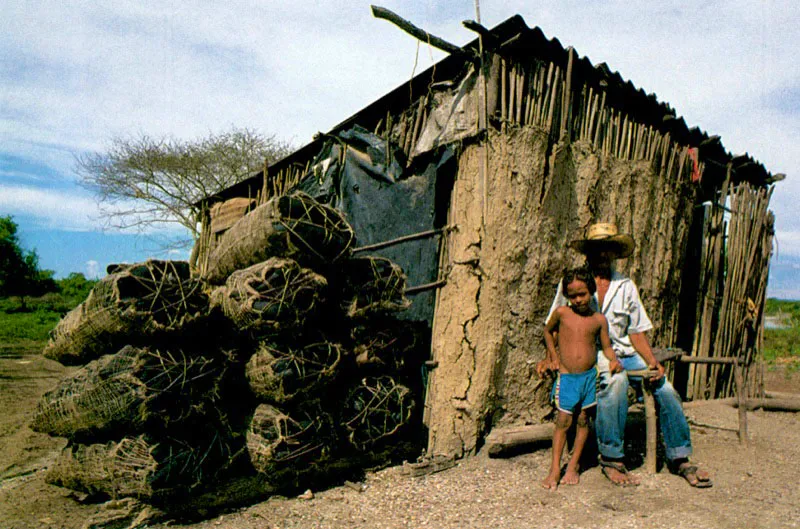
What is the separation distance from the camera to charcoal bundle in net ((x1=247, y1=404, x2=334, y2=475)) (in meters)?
3.38

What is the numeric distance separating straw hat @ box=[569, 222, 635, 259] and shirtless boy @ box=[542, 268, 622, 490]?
1.59ft

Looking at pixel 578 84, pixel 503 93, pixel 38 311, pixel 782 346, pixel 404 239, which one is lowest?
pixel 38 311

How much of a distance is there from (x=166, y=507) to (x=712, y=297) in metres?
6.41

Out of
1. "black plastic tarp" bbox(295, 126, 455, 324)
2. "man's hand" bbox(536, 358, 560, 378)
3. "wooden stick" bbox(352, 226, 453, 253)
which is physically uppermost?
"black plastic tarp" bbox(295, 126, 455, 324)

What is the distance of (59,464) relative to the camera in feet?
12.1

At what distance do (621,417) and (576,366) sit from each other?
0.44 meters

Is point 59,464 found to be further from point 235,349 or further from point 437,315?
point 437,315

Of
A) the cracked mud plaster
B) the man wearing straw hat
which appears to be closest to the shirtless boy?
the man wearing straw hat

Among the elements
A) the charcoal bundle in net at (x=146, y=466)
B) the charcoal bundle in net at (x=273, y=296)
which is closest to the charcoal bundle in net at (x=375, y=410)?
the charcoal bundle in net at (x=273, y=296)

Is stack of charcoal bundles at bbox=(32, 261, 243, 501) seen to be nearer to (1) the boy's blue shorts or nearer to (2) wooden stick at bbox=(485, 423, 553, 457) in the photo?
(2) wooden stick at bbox=(485, 423, 553, 457)

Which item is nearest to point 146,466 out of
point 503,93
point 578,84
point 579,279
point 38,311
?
point 579,279

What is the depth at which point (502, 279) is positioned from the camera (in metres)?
4.20

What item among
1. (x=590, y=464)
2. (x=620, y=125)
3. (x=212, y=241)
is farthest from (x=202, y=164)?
(x=590, y=464)

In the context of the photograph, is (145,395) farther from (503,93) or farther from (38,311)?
(38,311)
